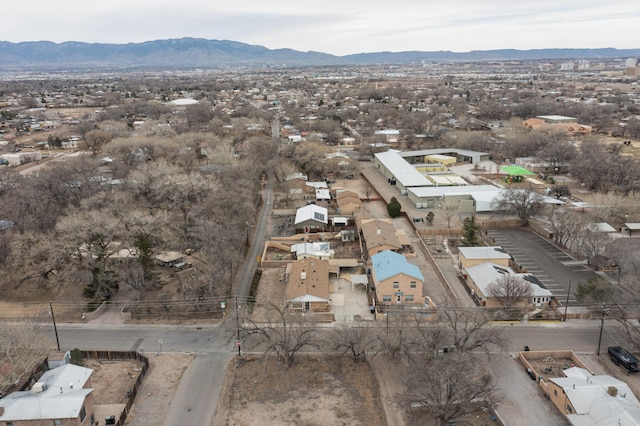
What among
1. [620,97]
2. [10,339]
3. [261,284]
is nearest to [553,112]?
[620,97]

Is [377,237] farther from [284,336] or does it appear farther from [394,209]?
[284,336]

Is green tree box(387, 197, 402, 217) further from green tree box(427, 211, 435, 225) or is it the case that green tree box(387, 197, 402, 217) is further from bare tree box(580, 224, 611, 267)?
bare tree box(580, 224, 611, 267)

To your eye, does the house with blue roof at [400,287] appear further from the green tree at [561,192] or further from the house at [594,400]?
the green tree at [561,192]

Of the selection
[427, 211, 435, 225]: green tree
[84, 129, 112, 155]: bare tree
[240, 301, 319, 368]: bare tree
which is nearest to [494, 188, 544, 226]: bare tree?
[427, 211, 435, 225]: green tree

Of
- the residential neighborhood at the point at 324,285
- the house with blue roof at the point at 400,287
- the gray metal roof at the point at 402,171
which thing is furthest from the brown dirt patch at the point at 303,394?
the gray metal roof at the point at 402,171

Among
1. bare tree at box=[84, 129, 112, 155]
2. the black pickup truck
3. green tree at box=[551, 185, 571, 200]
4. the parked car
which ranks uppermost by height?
bare tree at box=[84, 129, 112, 155]

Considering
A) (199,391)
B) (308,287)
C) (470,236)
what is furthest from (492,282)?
(199,391)
